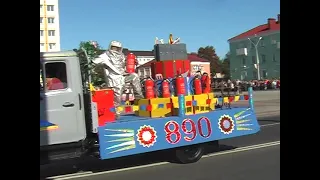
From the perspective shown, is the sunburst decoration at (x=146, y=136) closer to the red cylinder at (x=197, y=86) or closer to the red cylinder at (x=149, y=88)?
the red cylinder at (x=149, y=88)

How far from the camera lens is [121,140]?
6379 mm

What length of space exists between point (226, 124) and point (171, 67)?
169 cm

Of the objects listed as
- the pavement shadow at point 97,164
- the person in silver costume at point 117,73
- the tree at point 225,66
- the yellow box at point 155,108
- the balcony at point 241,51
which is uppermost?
the balcony at point 241,51

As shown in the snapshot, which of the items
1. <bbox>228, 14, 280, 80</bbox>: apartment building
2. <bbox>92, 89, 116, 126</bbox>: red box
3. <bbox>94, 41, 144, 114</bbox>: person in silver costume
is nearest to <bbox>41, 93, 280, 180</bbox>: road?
<bbox>92, 89, 116, 126</bbox>: red box

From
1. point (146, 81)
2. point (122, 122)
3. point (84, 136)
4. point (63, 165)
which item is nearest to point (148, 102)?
point (146, 81)

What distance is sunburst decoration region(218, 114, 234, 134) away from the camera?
7480 mm

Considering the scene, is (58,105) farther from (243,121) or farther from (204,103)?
(243,121)

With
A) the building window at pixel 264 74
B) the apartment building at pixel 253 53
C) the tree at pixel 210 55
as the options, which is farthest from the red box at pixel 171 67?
the tree at pixel 210 55

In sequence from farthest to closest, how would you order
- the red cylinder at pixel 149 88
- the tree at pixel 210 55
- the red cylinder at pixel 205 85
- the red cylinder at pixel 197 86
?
the tree at pixel 210 55, the red cylinder at pixel 205 85, the red cylinder at pixel 197 86, the red cylinder at pixel 149 88

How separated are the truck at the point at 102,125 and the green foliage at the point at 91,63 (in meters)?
0.12

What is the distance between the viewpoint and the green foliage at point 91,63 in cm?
691

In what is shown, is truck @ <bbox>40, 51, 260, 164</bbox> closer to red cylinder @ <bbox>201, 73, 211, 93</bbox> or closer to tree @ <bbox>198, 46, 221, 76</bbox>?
red cylinder @ <bbox>201, 73, 211, 93</bbox>

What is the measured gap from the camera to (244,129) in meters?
7.81

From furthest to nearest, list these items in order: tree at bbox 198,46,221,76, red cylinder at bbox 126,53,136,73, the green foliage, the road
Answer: tree at bbox 198,46,221,76 < red cylinder at bbox 126,53,136,73 < the green foliage < the road
